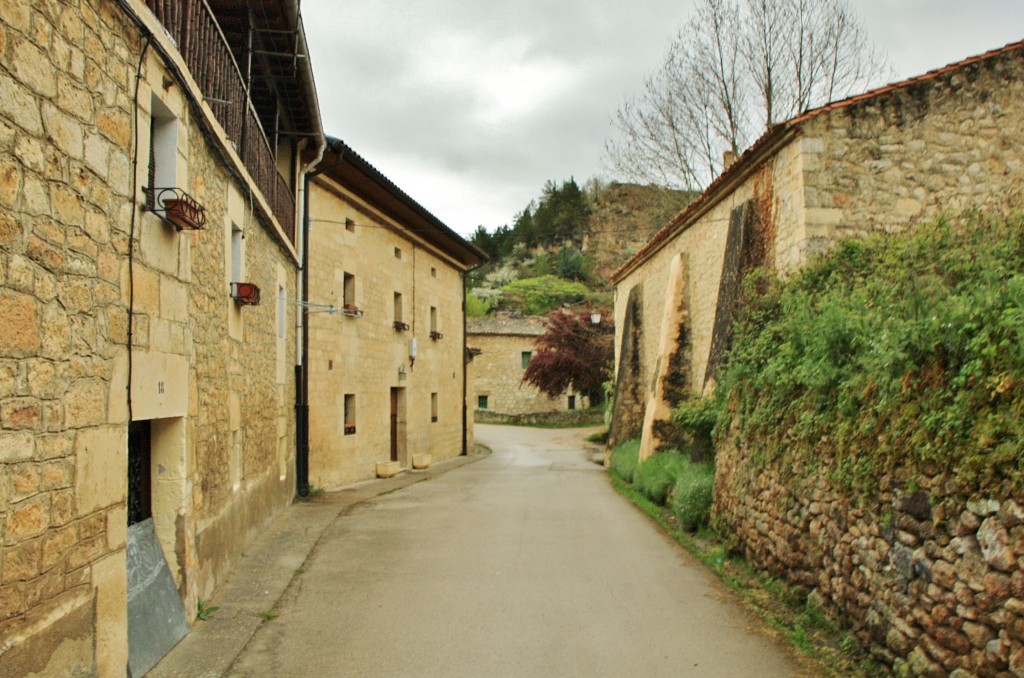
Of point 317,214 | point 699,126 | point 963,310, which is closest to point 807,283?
point 963,310

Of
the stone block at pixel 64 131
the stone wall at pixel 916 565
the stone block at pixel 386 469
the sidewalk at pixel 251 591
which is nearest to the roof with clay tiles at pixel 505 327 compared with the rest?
the stone block at pixel 386 469

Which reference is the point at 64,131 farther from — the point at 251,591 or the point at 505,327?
the point at 505,327

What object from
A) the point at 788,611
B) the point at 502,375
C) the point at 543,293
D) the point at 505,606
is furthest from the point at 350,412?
the point at 543,293

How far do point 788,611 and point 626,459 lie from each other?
32.1ft

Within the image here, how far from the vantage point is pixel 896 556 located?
14.0 ft

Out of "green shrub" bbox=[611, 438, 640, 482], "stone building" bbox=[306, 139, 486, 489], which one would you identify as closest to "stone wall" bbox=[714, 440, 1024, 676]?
"green shrub" bbox=[611, 438, 640, 482]

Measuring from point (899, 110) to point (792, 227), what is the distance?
195cm

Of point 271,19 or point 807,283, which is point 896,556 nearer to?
point 807,283

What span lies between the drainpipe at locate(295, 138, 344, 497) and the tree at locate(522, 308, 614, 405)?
20395mm

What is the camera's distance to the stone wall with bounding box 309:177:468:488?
13.3m

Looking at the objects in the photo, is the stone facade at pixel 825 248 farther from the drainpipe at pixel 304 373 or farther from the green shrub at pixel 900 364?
the drainpipe at pixel 304 373

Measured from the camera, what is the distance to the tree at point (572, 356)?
32.2m

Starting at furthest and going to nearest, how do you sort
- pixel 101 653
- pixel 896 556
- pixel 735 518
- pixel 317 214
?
pixel 317 214 < pixel 735 518 < pixel 896 556 < pixel 101 653

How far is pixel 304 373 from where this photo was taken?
12.5 m
